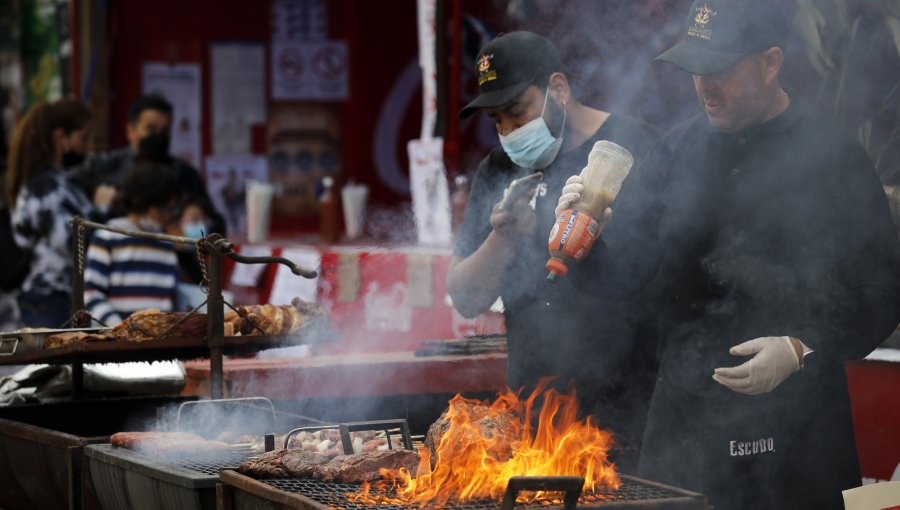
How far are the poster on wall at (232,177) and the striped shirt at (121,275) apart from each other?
711 cm

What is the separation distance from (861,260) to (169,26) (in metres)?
11.4

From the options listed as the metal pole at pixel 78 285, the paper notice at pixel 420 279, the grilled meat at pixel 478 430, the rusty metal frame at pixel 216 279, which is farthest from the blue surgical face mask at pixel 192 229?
the grilled meat at pixel 478 430

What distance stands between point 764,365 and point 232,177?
35.8 ft

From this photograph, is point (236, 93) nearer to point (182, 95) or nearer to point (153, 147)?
point (182, 95)

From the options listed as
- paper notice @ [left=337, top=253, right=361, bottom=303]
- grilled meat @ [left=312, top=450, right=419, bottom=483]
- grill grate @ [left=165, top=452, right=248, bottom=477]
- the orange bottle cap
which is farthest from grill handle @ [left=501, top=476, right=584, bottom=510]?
paper notice @ [left=337, top=253, right=361, bottom=303]

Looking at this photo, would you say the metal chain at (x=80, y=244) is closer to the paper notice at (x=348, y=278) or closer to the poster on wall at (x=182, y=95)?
the paper notice at (x=348, y=278)

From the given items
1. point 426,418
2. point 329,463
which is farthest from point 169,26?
point 329,463

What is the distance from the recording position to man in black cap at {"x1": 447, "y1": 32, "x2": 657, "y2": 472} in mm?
3943

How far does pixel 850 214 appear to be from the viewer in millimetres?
3227

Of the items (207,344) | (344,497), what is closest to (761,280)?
(344,497)

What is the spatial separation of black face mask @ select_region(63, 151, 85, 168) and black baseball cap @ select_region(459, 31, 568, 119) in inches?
176

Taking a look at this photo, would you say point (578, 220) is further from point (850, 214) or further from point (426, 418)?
point (426, 418)

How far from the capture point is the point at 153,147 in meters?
7.95

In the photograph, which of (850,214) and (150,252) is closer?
(850,214)
